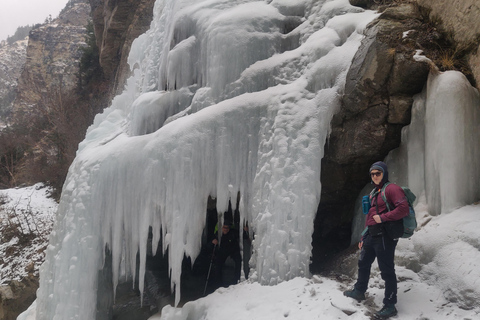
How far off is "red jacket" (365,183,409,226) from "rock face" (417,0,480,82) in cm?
168

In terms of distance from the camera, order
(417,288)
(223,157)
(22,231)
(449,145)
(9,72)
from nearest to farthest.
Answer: (417,288), (449,145), (223,157), (22,231), (9,72)

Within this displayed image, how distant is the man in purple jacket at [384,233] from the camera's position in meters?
2.88

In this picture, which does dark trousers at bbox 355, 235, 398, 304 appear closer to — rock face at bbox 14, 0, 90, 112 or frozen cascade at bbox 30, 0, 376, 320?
Result: frozen cascade at bbox 30, 0, 376, 320

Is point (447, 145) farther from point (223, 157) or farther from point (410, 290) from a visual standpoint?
point (223, 157)

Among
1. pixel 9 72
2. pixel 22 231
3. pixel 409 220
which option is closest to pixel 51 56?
pixel 9 72

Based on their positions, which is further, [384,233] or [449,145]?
[449,145]

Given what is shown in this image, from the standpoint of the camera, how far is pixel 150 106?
5879 millimetres

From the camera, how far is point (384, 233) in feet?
9.82

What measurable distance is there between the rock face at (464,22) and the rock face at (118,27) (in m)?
10.4

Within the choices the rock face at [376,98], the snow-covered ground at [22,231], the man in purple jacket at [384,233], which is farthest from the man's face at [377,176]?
the snow-covered ground at [22,231]

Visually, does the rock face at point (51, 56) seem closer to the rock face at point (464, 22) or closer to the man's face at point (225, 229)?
the man's face at point (225, 229)

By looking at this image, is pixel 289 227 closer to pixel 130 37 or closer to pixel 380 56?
pixel 380 56

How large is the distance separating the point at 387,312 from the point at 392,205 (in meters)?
0.93

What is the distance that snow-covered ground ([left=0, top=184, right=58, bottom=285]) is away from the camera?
31.6ft
